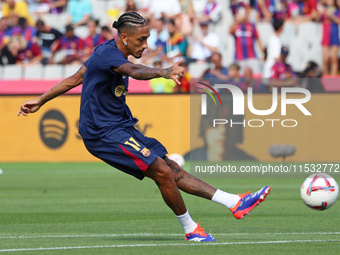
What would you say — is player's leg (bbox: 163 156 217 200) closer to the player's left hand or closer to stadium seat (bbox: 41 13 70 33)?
the player's left hand

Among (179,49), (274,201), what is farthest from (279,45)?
(274,201)

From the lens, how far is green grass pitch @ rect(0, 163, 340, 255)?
589 centimetres

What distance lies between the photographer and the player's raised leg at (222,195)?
6.38 meters

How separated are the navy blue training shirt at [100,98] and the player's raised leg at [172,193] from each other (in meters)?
0.58

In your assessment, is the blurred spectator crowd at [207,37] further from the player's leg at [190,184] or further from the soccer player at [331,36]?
the player's leg at [190,184]

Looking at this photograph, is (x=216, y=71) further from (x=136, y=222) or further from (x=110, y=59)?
(x=110, y=59)

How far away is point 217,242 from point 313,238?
0.98 meters

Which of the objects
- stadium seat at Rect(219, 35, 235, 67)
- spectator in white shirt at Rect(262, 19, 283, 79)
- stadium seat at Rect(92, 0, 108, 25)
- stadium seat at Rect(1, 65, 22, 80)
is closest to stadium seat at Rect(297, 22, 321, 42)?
spectator in white shirt at Rect(262, 19, 283, 79)

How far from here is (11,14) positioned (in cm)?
2286

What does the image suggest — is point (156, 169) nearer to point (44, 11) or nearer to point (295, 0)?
point (295, 0)

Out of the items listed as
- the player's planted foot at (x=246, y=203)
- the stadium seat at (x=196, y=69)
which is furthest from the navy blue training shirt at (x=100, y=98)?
the stadium seat at (x=196, y=69)

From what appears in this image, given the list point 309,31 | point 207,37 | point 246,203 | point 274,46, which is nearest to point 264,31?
point 309,31

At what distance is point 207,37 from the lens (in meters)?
20.0

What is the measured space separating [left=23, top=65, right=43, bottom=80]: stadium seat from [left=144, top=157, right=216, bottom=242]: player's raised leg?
1486 centimetres
